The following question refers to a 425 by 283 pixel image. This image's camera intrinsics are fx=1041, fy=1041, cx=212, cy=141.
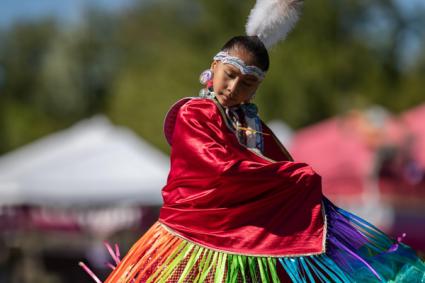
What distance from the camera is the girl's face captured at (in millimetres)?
3693

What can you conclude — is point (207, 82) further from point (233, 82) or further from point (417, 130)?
point (417, 130)

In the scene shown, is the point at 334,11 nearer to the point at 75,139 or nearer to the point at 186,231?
the point at 75,139

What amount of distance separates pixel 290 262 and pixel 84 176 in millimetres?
8352

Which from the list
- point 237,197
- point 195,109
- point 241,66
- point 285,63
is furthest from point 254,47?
point 285,63

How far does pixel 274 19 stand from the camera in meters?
3.94

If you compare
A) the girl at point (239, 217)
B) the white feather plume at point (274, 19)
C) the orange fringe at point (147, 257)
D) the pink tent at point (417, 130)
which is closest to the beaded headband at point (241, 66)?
the girl at point (239, 217)

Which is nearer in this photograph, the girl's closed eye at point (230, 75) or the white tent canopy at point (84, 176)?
the girl's closed eye at point (230, 75)

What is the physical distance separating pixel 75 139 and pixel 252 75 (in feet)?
27.6

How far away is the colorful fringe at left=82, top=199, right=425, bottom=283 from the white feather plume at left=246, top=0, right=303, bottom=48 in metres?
0.66

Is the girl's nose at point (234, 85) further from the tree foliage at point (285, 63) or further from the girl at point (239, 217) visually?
the tree foliage at point (285, 63)

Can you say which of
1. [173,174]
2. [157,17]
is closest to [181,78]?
[157,17]

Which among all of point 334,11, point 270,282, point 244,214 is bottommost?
point 270,282

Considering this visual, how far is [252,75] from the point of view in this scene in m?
3.70

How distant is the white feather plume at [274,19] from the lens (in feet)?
12.9
